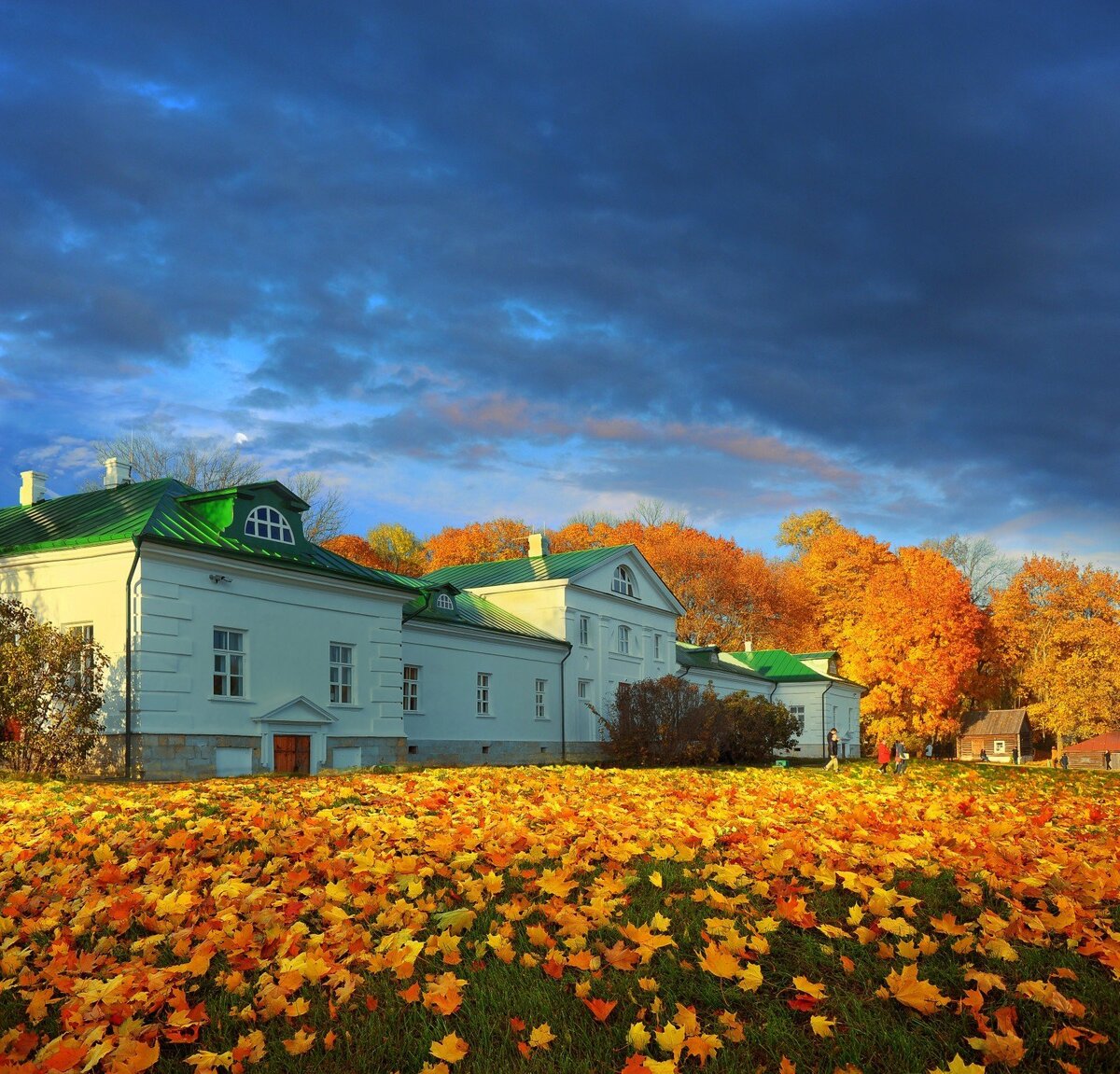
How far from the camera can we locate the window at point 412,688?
2758 centimetres

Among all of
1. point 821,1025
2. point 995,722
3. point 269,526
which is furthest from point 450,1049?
point 995,722

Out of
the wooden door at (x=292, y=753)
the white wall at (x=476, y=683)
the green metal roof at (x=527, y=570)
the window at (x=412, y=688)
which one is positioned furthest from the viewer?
the green metal roof at (x=527, y=570)

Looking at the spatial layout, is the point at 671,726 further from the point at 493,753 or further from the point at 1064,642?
the point at 1064,642

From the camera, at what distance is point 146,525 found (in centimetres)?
1906

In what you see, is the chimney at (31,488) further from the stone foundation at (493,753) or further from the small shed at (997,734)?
the small shed at (997,734)

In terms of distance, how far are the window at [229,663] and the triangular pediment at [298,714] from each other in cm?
74

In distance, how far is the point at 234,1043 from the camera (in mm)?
4422

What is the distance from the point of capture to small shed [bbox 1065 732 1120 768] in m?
49.2

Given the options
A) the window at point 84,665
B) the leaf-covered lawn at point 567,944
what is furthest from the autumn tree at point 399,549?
the leaf-covered lawn at point 567,944

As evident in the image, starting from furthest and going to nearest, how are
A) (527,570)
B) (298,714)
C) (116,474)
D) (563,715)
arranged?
(527,570)
(563,715)
(116,474)
(298,714)

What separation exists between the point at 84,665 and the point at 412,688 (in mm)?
10287

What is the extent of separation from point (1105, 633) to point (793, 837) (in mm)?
57053

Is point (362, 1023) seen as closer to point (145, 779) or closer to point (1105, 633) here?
point (145, 779)

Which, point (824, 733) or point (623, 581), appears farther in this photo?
point (824, 733)
